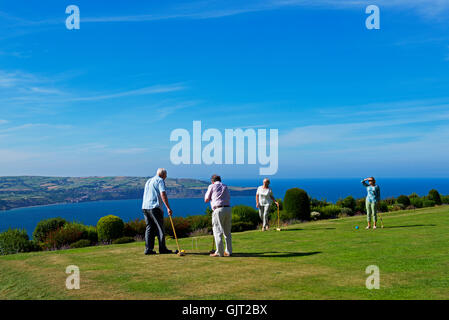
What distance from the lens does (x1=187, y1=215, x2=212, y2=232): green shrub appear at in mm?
21047

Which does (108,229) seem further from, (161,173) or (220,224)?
(220,224)

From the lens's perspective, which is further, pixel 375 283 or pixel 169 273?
pixel 169 273

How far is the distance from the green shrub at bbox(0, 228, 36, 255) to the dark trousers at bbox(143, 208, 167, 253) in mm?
8305

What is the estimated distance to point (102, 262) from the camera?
35.4ft

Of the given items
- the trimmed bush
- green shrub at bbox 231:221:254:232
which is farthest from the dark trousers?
the trimmed bush

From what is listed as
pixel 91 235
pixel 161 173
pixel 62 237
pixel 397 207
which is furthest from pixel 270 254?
pixel 397 207

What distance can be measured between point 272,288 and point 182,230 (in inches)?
522

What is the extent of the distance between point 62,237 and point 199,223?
23.1 feet

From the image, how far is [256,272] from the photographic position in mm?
8633

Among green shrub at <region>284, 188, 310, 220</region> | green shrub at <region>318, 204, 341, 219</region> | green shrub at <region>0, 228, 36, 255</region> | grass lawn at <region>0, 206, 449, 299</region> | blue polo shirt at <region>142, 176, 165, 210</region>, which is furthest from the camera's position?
green shrub at <region>318, 204, 341, 219</region>

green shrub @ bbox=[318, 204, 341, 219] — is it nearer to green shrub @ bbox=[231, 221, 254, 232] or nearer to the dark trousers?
green shrub @ bbox=[231, 221, 254, 232]
